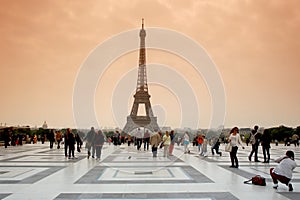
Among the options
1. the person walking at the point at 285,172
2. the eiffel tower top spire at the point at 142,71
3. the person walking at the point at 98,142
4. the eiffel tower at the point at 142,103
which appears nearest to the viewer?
the person walking at the point at 285,172

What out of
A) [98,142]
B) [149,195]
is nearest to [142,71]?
[98,142]

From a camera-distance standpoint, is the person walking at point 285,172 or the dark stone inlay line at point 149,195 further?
the person walking at point 285,172

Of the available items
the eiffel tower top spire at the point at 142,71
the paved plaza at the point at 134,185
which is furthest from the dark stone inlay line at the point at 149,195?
the eiffel tower top spire at the point at 142,71

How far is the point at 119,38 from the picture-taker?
1695 cm

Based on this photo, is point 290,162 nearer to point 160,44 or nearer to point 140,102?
point 160,44

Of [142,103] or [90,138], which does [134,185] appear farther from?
[142,103]

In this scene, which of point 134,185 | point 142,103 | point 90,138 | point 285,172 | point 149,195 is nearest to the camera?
point 149,195

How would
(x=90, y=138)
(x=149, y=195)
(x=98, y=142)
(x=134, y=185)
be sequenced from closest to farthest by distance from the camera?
(x=149, y=195)
(x=134, y=185)
(x=98, y=142)
(x=90, y=138)

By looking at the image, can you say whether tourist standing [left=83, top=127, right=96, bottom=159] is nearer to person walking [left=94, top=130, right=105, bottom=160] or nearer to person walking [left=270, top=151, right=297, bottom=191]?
person walking [left=94, top=130, right=105, bottom=160]

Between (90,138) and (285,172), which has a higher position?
(90,138)

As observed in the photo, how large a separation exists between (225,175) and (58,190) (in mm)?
5289

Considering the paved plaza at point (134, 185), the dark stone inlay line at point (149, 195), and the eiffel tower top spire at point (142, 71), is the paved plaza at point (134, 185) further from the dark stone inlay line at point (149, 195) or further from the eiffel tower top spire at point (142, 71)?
the eiffel tower top spire at point (142, 71)

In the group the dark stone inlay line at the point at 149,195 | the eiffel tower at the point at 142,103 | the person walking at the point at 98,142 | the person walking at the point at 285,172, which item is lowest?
the dark stone inlay line at the point at 149,195

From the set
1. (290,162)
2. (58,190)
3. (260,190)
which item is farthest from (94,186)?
(290,162)
